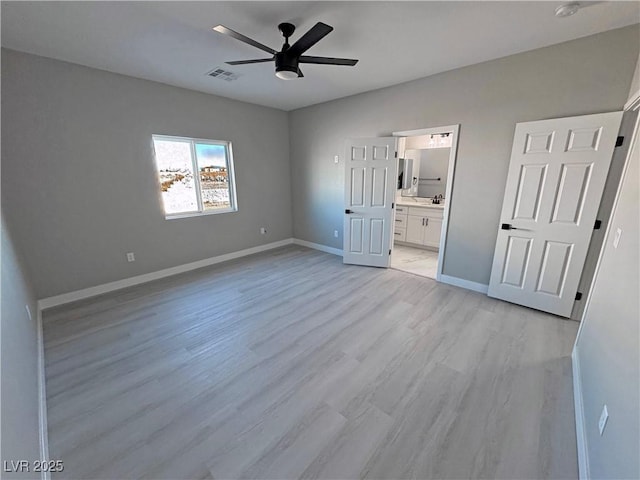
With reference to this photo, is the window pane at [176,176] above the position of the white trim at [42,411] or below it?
above

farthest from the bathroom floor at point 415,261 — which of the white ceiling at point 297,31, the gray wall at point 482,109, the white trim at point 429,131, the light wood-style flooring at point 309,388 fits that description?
the white ceiling at point 297,31

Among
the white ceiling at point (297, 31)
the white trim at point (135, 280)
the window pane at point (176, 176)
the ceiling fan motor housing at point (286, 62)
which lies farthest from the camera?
the window pane at point (176, 176)

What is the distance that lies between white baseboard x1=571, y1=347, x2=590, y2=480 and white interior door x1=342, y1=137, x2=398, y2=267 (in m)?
2.50

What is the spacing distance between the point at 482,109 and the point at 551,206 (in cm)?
135

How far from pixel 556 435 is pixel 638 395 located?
79 cm

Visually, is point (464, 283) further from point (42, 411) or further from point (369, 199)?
point (42, 411)

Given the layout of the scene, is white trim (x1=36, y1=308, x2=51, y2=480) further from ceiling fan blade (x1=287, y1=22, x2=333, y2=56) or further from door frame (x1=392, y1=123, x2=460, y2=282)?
door frame (x1=392, y1=123, x2=460, y2=282)

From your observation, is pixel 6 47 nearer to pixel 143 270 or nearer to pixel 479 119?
pixel 143 270

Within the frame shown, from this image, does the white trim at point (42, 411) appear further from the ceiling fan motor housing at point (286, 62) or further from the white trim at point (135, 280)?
the ceiling fan motor housing at point (286, 62)

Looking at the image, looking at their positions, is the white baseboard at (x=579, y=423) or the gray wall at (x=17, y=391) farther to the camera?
the white baseboard at (x=579, y=423)

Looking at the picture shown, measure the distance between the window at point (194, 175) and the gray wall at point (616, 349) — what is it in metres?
4.68

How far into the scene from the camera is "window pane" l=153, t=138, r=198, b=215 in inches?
150

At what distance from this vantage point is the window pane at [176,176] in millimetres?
3814

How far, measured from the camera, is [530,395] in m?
1.82
